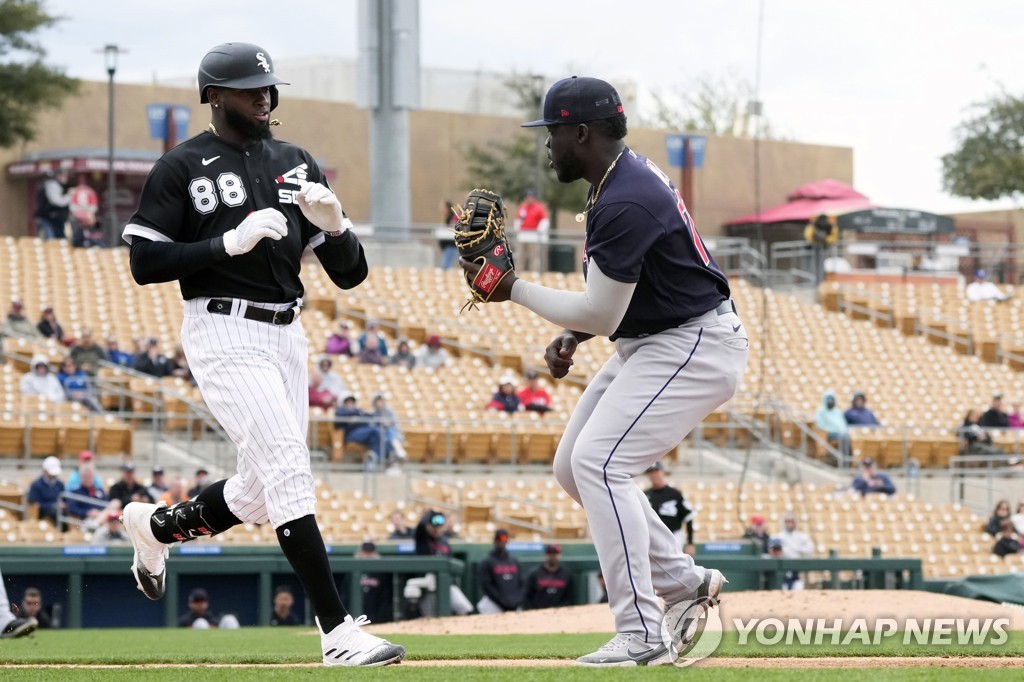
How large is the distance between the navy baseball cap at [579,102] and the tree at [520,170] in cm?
3005

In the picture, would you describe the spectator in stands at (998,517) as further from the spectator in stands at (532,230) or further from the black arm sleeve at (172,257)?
the black arm sleeve at (172,257)

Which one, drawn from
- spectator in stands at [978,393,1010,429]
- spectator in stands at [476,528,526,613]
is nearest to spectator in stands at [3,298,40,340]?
spectator in stands at [476,528,526,613]

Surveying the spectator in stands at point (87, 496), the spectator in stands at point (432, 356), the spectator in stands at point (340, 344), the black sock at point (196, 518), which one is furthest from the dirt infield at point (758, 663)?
the spectator in stands at point (432, 356)

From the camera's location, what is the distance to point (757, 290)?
24609 millimetres

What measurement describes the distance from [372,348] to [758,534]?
6.72m

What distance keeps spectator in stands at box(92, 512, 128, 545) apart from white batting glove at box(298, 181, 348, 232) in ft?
25.7

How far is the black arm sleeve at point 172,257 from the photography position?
5.07 metres

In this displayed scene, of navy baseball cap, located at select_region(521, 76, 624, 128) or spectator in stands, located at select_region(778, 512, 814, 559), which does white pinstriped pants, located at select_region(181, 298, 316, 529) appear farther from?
spectator in stands, located at select_region(778, 512, 814, 559)

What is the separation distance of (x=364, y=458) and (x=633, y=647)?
38.6 feet

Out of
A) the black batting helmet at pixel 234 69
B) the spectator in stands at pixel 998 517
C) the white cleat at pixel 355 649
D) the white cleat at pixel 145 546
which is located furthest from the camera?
the spectator in stands at pixel 998 517

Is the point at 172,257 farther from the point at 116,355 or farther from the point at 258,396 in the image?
the point at 116,355

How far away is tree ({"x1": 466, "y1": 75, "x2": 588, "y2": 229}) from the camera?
35.9m

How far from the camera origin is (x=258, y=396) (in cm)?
511

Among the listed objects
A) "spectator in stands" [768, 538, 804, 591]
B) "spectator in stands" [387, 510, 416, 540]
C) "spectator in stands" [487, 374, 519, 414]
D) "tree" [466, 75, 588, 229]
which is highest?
"tree" [466, 75, 588, 229]
